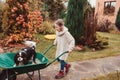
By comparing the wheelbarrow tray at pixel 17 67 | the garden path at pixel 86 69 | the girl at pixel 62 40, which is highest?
the girl at pixel 62 40

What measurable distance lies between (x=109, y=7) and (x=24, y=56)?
20.2m

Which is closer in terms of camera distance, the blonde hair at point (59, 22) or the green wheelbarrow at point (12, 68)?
the green wheelbarrow at point (12, 68)

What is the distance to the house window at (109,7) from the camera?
24.0m

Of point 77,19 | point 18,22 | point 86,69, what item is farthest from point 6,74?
point 77,19

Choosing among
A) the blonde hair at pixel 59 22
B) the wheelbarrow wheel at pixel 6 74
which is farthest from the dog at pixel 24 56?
the blonde hair at pixel 59 22

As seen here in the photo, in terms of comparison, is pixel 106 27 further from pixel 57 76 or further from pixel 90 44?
pixel 57 76

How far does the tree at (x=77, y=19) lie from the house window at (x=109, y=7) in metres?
13.9

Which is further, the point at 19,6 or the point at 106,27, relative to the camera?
the point at 106,27

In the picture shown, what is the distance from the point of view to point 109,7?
2441cm

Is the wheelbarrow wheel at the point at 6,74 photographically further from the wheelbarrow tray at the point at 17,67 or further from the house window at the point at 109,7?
the house window at the point at 109,7

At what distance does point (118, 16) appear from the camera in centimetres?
2202

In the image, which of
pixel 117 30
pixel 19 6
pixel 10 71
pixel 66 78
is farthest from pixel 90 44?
pixel 117 30

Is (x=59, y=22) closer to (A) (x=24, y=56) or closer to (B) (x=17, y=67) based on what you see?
(A) (x=24, y=56)

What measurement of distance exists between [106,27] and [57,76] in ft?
46.3
